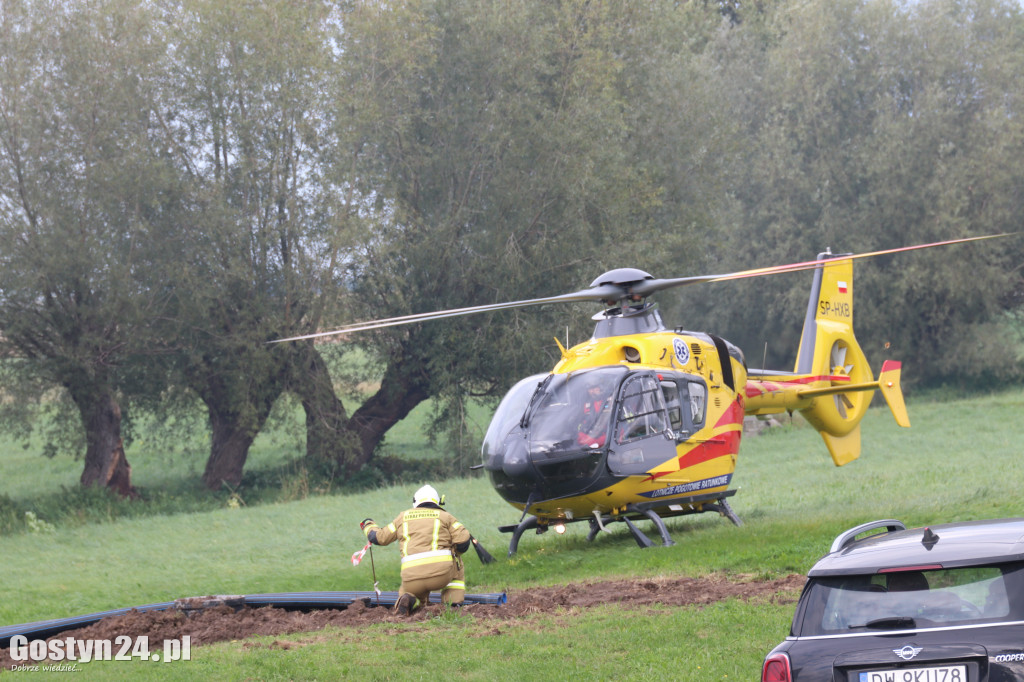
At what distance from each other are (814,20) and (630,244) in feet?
56.2

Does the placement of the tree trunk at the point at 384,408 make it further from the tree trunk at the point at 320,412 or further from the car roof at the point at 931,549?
the car roof at the point at 931,549

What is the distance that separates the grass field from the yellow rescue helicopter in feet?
2.50

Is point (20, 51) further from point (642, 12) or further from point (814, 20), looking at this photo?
point (814, 20)

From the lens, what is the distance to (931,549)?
5.06 m

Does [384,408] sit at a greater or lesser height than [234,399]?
lesser

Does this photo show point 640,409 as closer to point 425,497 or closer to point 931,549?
point 425,497

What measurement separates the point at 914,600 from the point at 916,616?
0.08 meters

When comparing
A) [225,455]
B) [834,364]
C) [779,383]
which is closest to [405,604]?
[779,383]

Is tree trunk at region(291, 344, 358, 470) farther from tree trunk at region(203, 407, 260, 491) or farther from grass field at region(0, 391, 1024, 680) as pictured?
grass field at region(0, 391, 1024, 680)

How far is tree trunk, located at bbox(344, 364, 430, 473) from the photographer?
31.5m

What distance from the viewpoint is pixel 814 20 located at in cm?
4138

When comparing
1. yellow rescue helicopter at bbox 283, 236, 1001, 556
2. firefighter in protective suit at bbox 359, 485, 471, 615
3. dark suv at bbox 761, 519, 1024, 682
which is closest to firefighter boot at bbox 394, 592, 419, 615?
firefighter in protective suit at bbox 359, 485, 471, 615

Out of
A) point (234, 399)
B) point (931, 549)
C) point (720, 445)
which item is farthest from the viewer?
point (234, 399)

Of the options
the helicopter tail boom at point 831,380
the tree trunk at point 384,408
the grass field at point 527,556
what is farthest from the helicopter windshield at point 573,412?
the tree trunk at point 384,408
